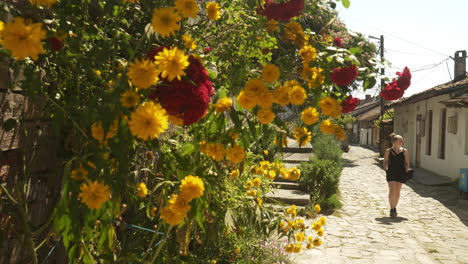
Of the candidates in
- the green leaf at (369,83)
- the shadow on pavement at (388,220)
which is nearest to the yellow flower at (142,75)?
the green leaf at (369,83)

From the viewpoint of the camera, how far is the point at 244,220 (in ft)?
9.78

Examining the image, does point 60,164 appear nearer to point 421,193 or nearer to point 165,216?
point 165,216

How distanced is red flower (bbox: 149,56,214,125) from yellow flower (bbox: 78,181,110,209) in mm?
320

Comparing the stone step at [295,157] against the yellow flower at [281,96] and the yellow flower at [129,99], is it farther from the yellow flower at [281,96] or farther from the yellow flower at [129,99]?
the yellow flower at [129,99]

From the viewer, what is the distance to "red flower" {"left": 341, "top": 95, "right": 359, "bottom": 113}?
5.97ft

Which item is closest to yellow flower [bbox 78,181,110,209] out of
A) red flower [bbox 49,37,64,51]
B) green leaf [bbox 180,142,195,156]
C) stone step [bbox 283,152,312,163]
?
red flower [bbox 49,37,64,51]

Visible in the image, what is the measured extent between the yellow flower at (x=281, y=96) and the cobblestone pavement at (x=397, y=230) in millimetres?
3835

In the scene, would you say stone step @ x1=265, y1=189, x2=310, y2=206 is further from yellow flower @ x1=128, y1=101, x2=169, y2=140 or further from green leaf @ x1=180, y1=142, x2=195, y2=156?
yellow flower @ x1=128, y1=101, x2=169, y2=140

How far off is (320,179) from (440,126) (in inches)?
341

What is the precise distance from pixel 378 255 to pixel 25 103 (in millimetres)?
4995

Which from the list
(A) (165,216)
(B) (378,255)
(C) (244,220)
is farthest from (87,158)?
(B) (378,255)

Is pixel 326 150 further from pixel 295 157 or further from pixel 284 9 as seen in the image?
pixel 284 9

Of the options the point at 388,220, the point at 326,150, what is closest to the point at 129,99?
the point at 388,220

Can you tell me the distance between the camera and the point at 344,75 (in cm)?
169
